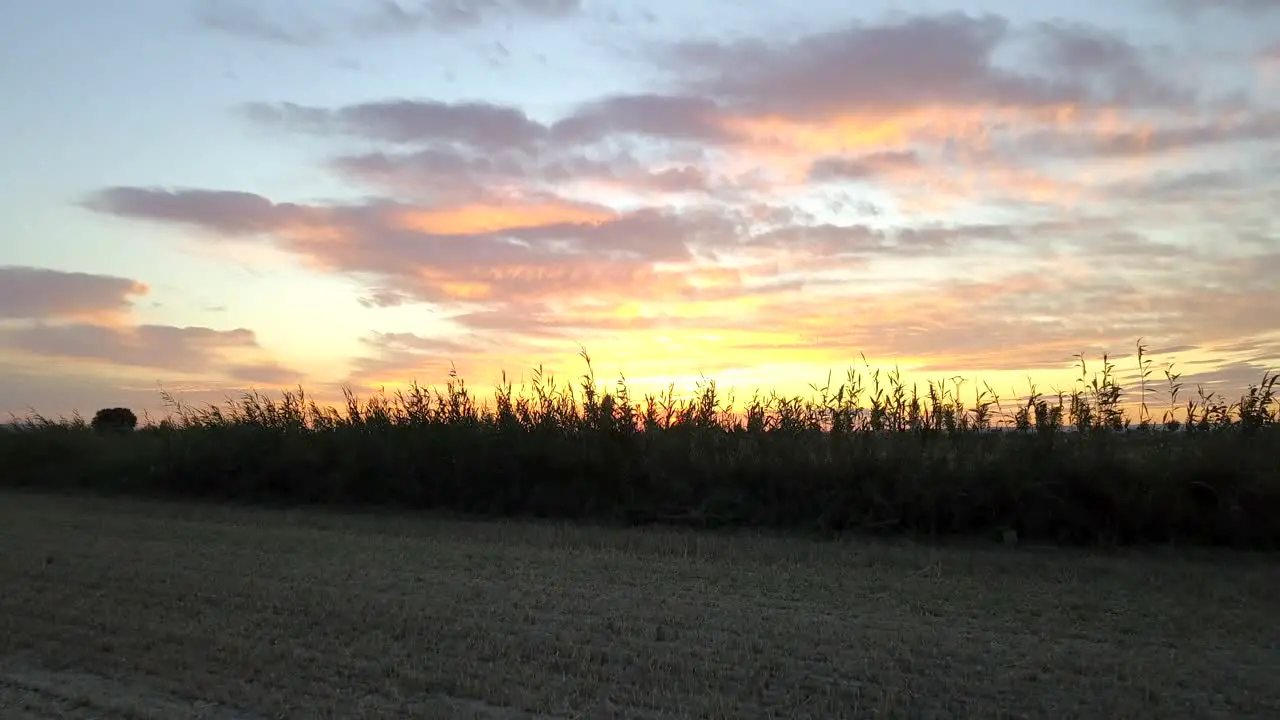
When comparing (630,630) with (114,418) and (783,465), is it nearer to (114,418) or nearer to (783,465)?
(783,465)

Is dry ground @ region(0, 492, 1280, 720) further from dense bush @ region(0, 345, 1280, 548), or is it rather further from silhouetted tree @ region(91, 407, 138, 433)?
silhouetted tree @ region(91, 407, 138, 433)

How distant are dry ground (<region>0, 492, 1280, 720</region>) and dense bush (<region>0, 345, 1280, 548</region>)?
779 mm

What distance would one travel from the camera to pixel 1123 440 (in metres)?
12.7

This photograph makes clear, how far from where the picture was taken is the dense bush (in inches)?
468

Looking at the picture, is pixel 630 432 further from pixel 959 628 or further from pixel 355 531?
pixel 959 628

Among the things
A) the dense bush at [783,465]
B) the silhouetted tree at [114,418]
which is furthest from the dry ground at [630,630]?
the silhouetted tree at [114,418]

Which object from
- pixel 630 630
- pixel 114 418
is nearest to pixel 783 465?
pixel 630 630

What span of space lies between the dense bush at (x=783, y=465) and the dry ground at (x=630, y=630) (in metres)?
0.78

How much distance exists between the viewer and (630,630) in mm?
7562

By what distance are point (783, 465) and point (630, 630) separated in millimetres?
6677

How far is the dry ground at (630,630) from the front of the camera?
607 cm

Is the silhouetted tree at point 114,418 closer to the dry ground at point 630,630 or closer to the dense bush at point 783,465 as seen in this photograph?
the dense bush at point 783,465

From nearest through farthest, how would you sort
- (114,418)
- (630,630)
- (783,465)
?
(630,630) → (783,465) → (114,418)

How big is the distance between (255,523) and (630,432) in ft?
19.2
